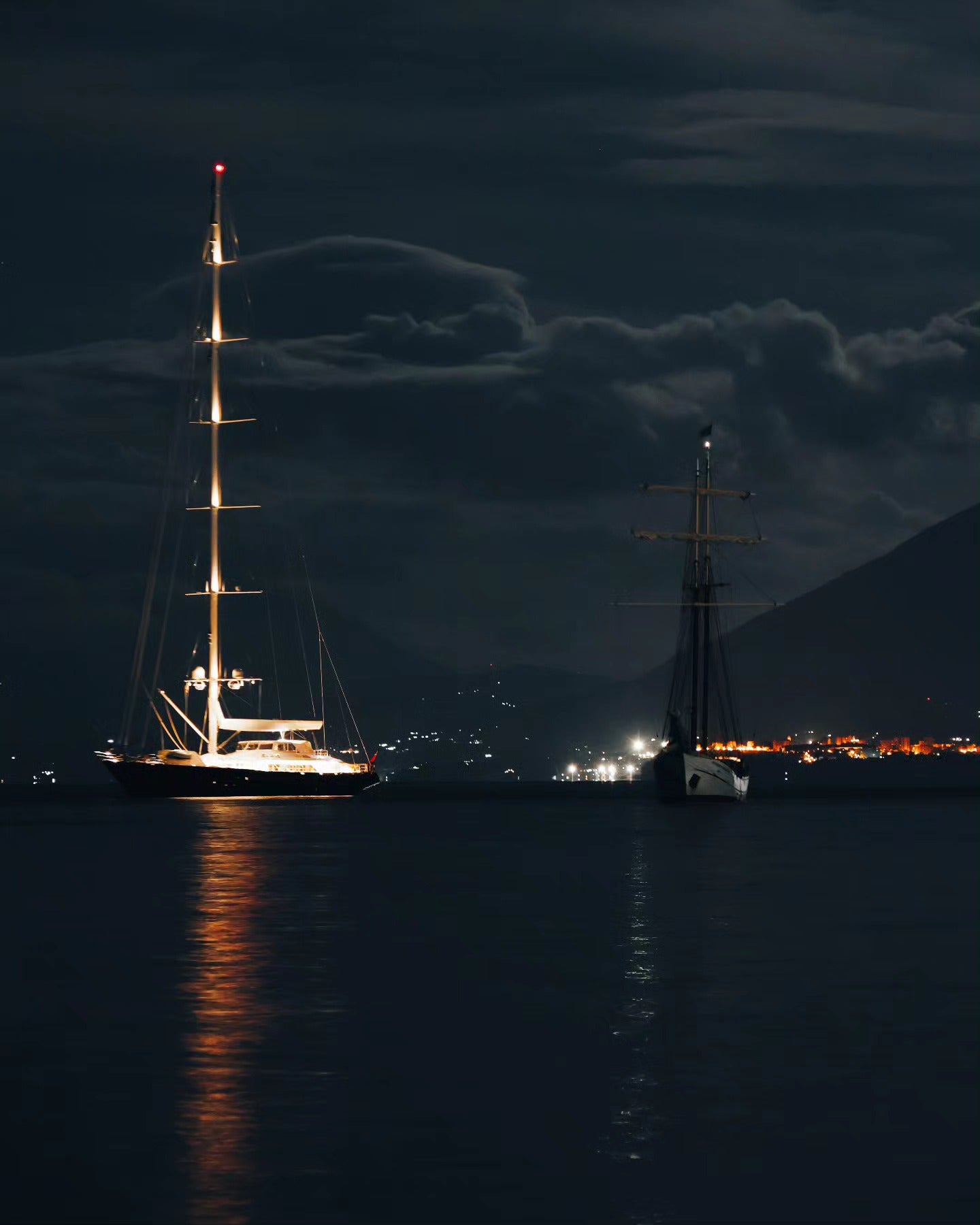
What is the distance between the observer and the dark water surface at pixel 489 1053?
23703mm

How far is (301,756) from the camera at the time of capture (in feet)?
598

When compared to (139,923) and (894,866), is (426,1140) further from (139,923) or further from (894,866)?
(894,866)

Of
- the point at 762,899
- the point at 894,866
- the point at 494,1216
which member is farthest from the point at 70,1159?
the point at 894,866

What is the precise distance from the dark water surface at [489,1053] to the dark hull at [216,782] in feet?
348

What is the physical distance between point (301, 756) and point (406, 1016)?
145 metres

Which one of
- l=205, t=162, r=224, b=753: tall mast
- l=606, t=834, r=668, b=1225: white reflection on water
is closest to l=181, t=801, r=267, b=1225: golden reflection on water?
l=606, t=834, r=668, b=1225: white reflection on water

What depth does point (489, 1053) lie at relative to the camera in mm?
33531

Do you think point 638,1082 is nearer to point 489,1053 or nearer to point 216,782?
point 489,1053

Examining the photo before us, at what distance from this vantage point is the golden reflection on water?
23.9m

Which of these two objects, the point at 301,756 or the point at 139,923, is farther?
the point at 301,756

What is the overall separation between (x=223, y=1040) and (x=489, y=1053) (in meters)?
4.33

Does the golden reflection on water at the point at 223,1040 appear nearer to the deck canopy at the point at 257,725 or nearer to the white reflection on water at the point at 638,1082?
the white reflection on water at the point at 638,1082

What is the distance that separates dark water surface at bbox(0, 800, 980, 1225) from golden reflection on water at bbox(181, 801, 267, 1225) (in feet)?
0.32

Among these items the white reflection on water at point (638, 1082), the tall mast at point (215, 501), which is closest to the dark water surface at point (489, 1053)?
the white reflection on water at point (638, 1082)
